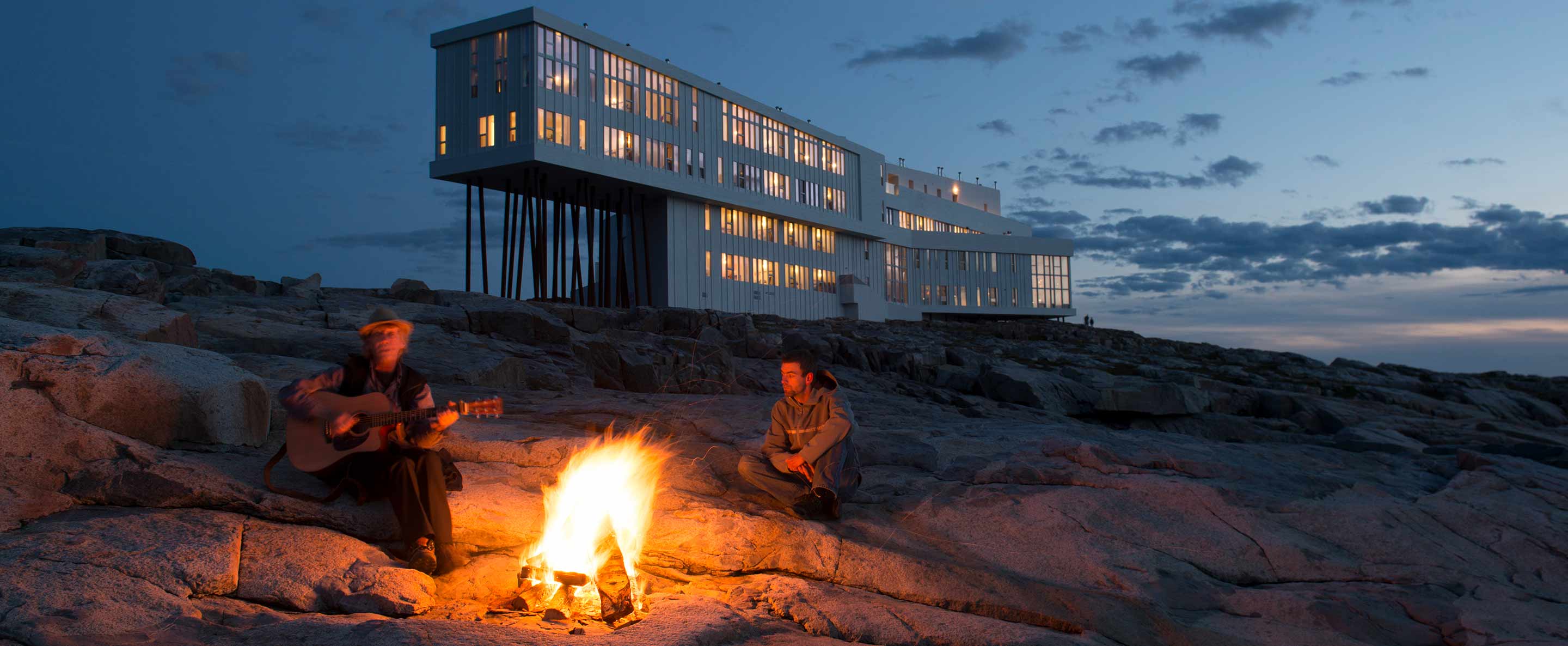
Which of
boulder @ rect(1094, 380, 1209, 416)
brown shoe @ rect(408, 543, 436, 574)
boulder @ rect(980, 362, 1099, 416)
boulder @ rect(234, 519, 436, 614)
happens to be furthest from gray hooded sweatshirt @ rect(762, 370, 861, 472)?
boulder @ rect(1094, 380, 1209, 416)

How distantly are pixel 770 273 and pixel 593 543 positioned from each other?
148ft

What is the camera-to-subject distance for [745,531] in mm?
6668

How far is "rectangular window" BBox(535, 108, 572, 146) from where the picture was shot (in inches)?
1454

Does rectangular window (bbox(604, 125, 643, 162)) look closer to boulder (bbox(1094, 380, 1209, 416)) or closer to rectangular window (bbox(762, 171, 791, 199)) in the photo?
rectangular window (bbox(762, 171, 791, 199))

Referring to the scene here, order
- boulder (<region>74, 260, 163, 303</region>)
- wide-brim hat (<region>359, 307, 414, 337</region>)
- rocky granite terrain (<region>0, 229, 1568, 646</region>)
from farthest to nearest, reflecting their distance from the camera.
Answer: boulder (<region>74, 260, 163, 303</region>)
wide-brim hat (<region>359, 307, 414, 337</region>)
rocky granite terrain (<region>0, 229, 1568, 646</region>)

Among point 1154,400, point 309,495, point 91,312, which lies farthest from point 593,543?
point 1154,400

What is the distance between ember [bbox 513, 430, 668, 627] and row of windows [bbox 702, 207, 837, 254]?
3991 cm

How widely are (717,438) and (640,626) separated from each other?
14.5ft

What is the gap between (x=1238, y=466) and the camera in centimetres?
945

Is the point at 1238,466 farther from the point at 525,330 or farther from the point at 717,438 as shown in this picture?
the point at 525,330

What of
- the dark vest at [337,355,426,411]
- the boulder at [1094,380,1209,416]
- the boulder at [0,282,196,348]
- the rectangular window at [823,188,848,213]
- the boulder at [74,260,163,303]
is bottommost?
the boulder at [1094,380,1209,416]

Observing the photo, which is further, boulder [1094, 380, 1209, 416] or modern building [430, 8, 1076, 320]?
modern building [430, 8, 1076, 320]

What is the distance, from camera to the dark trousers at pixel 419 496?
19.1 feet

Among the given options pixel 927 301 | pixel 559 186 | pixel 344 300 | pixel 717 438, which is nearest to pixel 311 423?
pixel 717 438
